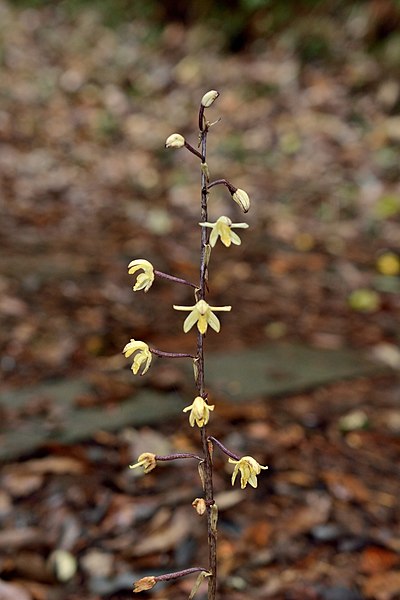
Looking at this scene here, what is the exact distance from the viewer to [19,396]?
10.1 ft

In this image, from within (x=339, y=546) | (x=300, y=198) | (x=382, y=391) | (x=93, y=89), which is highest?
(x=93, y=89)

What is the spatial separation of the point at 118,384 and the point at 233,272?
1.81m

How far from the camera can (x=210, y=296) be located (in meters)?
4.43

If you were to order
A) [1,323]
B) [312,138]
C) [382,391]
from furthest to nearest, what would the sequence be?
[312,138], [1,323], [382,391]

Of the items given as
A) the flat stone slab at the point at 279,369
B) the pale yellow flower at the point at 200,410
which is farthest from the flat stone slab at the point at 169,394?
the pale yellow flower at the point at 200,410

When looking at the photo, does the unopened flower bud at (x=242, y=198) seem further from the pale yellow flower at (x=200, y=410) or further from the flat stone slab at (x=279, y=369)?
the flat stone slab at (x=279, y=369)

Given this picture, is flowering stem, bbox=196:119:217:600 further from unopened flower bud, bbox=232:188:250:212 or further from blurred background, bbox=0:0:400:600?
blurred background, bbox=0:0:400:600

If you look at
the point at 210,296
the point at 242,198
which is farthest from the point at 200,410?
the point at 210,296

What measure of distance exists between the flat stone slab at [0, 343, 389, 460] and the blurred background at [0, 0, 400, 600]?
1cm

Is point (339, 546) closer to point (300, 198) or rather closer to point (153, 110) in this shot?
point (300, 198)

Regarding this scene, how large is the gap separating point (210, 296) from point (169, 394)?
1.34 m

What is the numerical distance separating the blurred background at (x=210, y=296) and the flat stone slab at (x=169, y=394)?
0.04 feet

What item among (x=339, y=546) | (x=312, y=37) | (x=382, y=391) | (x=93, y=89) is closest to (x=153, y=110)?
(x=93, y=89)

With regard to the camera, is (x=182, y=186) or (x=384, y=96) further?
A: (x=384, y=96)
